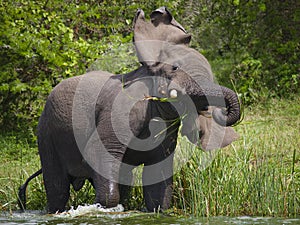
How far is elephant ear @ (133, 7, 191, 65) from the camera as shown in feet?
21.3

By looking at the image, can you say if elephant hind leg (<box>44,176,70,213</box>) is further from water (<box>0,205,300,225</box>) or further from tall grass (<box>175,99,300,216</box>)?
tall grass (<box>175,99,300,216</box>)

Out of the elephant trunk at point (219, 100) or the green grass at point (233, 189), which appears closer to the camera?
the elephant trunk at point (219, 100)

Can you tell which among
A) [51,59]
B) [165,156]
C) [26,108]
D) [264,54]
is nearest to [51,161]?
[165,156]

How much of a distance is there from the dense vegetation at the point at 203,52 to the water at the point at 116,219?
0.21 m

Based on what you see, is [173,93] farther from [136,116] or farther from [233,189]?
[233,189]

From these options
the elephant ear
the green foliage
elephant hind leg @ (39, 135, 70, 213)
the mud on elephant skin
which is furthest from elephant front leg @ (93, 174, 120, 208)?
the green foliage

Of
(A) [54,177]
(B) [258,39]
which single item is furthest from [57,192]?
(B) [258,39]

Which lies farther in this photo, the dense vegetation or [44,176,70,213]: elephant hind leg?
[44,176,70,213]: elephant hind leg

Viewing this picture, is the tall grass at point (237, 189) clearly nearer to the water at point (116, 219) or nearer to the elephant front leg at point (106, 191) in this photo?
the water at point (116, 219)

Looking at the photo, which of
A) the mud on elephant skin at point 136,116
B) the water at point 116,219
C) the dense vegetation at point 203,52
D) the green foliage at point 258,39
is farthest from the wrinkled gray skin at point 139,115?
the green foliage at point 258,39

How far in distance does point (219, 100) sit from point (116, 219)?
4.29 feet

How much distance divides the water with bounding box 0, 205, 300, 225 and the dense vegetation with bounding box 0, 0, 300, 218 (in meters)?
0.21

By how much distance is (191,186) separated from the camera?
6.48m

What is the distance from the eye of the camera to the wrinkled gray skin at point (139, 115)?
631 centimetres
